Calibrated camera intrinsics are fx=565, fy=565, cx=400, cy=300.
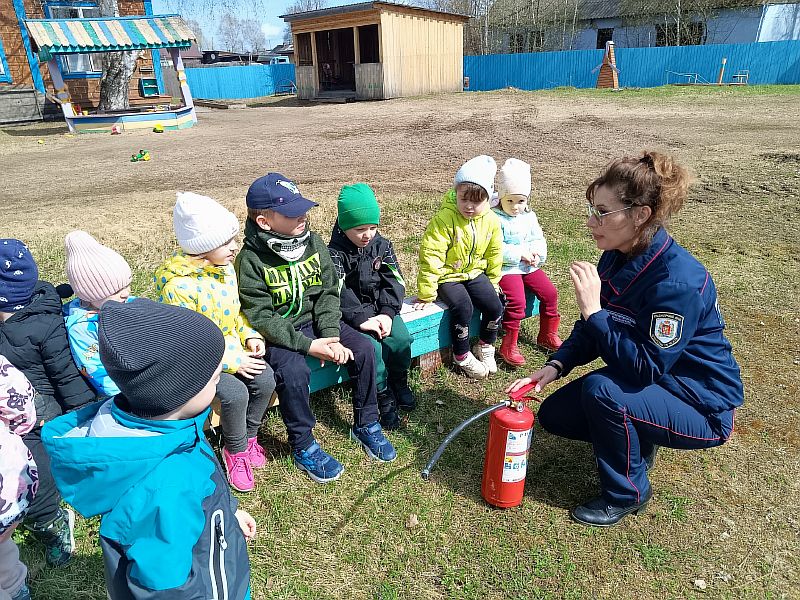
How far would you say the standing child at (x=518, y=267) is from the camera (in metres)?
4.01

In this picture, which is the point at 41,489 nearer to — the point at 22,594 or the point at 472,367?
the point at 22,594

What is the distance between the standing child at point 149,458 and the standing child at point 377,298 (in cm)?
176

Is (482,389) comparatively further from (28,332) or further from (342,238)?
(28,332)

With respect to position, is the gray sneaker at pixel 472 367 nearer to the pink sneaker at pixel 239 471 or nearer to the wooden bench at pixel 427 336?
the wooden bench at pixel 427 336

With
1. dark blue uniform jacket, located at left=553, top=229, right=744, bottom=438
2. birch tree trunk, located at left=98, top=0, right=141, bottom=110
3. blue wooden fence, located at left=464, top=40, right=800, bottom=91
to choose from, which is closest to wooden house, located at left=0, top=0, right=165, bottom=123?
birch tree trunk, located at left=98, top=0, right=141, bottom=110

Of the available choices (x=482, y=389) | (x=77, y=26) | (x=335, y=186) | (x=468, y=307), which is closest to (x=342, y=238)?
(x=468, y=307)

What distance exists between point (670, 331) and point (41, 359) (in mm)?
2653

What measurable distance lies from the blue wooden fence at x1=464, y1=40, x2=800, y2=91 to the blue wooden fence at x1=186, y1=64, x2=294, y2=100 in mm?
11740

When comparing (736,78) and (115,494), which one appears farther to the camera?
(736,78)

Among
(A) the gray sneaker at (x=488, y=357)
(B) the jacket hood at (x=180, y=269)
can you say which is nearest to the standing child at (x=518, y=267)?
(A) the gray sneaker at (x=488, y=357)

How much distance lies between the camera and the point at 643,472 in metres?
2.57

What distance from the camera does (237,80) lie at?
109 feet

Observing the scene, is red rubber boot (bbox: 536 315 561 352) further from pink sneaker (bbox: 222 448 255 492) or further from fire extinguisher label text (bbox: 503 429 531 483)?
pink sneaker (bbox: 222 448 255 492)

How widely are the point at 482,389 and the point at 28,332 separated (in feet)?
8.43
